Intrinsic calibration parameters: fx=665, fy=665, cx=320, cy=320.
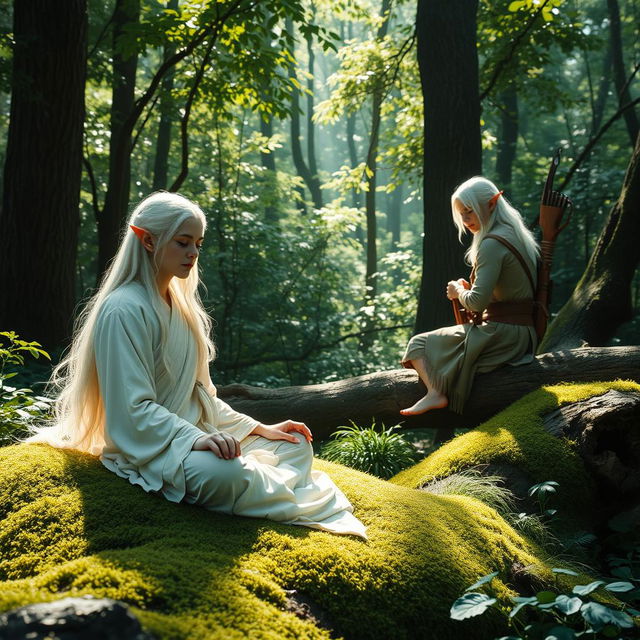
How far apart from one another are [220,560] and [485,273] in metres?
3.91

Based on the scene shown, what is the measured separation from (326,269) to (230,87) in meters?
5.61

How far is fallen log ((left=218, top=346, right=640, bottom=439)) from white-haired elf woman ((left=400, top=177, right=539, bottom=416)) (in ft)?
0.55

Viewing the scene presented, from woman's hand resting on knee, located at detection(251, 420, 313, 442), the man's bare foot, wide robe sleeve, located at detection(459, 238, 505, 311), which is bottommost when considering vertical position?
the man's bare foot

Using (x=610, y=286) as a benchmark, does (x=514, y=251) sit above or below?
above

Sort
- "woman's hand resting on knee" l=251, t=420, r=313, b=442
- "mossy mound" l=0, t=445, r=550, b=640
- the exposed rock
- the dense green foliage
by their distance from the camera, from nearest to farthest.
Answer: the exposed rock < "mossy mound" l=0, t=445, r=550, b=640 < "woman's hand resting on knee" l=251, t=420, r=313, b=442 < the dense green foliage

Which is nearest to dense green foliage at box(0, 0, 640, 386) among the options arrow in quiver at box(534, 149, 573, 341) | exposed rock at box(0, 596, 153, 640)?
arrow in quiver at box(534, 149, 573, 341)

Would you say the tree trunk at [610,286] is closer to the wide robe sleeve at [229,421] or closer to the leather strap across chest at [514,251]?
the leather strap across chest at [514,251]

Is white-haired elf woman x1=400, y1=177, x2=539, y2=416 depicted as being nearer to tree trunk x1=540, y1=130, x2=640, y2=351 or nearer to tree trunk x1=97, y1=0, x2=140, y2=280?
Answer: tree trunk x1=540, y1=130, x2=640, y2=351

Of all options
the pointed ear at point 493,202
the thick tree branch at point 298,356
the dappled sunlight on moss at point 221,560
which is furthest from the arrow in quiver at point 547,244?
the thick tree branch at point 298,356

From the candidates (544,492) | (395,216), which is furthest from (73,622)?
(395,216)

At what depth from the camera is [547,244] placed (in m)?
6.38

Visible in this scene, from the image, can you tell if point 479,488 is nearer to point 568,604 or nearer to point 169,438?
point 568,604

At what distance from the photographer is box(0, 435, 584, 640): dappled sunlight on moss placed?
2268mm

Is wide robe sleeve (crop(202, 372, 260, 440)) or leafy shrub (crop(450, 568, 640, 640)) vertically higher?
wide robe sleeve (crop(202, 372, 260, 440))
